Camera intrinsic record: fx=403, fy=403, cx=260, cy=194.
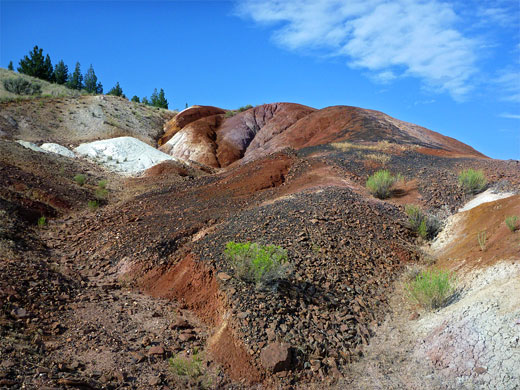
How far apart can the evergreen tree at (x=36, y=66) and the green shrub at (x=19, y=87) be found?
9.57 m

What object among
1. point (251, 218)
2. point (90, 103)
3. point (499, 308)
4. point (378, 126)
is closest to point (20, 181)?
point (251, 218)

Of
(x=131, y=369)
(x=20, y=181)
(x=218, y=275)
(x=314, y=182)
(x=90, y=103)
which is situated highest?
(x=90, y=103)

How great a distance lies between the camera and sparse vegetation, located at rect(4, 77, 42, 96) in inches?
1526

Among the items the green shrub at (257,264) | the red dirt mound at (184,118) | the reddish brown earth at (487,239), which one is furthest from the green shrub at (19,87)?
the reddish brown earth at (487,239)

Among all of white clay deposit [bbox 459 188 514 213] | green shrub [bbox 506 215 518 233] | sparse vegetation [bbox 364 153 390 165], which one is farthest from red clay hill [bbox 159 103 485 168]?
green shrub [bbox 506 215 518 233]

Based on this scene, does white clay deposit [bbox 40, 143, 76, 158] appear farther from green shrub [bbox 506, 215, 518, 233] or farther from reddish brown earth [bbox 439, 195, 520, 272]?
green shrub [bbox 506, 215, 518, 233]

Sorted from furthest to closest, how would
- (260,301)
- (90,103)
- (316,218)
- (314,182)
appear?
(90,103)
(314,182)
(316,218)
(260,301)

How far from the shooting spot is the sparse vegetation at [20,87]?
38.8m

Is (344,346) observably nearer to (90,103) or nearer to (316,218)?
(316,218)

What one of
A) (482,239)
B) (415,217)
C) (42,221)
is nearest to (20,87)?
(42,221)

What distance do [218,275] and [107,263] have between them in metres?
3.41

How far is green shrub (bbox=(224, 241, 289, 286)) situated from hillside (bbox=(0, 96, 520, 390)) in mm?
139

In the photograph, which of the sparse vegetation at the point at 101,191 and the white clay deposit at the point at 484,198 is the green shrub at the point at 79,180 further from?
the white clay deposit at the point at 484,198

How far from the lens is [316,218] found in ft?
30.4
